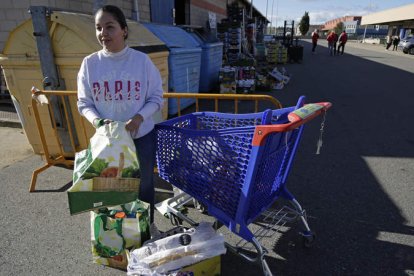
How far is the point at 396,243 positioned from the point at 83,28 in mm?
4038

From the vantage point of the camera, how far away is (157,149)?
8.50 feet

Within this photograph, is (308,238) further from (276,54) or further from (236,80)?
(276,54)

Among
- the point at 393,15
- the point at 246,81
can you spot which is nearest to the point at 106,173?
the point at 246,81

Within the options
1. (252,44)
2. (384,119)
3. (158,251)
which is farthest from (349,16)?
(158,251)

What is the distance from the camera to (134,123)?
2.06 m

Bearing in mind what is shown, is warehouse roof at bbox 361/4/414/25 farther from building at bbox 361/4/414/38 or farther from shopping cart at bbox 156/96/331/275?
shopping cart at bbox 156/96/331/275

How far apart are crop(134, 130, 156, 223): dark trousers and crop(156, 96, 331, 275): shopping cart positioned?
0.14 meters

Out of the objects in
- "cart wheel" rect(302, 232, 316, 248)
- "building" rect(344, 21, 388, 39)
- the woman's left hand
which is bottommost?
"cart wheel" rect(302, 232, 316, 248)

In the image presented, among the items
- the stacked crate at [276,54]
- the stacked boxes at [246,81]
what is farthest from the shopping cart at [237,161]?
the stacked crate at [276,54]

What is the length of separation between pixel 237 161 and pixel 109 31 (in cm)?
123

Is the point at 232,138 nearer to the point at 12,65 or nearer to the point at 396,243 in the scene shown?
the point at 396,243

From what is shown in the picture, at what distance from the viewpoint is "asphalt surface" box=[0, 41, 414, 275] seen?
2449 millimetres

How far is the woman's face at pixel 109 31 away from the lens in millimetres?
1954

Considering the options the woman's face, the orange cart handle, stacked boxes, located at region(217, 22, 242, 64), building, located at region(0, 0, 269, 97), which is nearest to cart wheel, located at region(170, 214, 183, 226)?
the orange cart handle
